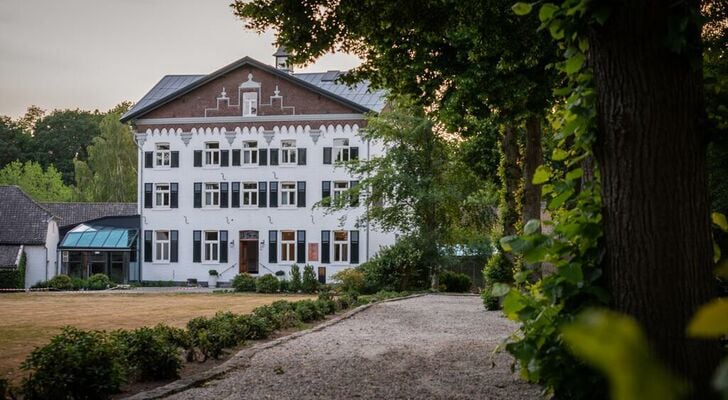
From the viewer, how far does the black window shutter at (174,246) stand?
1900 inches

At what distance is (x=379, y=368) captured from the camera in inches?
391

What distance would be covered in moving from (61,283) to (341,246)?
16.5 meters

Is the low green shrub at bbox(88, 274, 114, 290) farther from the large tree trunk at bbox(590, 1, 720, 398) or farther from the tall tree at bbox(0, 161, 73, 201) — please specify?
the large tree trunk at bbox(590, 1, 720, 398)

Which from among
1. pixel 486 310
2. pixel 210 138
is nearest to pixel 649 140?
pixel 486 310

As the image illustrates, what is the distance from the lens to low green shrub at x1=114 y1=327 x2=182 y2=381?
29.3ft

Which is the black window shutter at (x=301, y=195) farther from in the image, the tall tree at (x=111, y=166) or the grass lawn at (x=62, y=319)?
the tall tree at (x=111, y=166)

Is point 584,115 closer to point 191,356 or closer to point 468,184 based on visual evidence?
point 191,356

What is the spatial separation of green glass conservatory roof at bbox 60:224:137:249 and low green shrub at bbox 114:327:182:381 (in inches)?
1602

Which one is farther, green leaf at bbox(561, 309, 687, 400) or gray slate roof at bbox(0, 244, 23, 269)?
gray slate roof at bbox(0, 244, 23, 269)

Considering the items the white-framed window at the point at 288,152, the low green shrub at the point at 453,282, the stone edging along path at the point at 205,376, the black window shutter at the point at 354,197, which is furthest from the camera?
the white-framed window at the point at 288,152

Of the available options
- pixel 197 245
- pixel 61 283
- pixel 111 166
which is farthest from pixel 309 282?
pixel 111 166

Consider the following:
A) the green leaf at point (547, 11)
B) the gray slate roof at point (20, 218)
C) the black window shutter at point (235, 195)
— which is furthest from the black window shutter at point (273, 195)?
the green leaf at point (547, 11)

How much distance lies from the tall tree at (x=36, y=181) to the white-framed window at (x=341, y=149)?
115 feet

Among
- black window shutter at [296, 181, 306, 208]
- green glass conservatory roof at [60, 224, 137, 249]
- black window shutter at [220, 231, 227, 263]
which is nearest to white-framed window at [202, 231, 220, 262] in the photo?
black window shutter at [220, 231, 227, 263]
